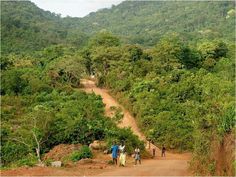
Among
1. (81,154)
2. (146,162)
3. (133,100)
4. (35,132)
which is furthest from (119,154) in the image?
(133,100)

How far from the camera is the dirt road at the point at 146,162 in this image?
14.8 meters

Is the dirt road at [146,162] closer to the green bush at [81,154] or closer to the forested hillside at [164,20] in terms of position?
the green bush at [81,154]

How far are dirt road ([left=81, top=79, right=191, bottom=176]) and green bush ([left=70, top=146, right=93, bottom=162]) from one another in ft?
7.75

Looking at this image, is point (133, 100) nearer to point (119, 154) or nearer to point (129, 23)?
point (119, 154)

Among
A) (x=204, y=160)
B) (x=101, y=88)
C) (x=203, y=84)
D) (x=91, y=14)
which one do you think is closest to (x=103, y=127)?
(x=204, y=160)

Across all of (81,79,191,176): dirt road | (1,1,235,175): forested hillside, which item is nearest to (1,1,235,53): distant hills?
(1,1,235,175): forested hillside

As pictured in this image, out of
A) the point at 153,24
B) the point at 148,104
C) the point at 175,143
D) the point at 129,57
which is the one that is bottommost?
the point at 175,143

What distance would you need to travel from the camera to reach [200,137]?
14.5 metres

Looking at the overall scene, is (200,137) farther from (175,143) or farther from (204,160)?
(175,143)

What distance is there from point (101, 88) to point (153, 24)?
88009 millimetres

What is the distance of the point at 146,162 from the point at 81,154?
106 inches

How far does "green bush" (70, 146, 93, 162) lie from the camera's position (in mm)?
18350

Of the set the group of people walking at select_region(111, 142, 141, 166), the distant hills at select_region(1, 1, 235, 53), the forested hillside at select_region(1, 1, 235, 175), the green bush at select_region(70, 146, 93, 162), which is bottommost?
the green bush at select_region(70, 146, 93, 162)

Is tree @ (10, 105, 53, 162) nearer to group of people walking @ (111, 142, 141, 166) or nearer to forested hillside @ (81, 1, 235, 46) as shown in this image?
group of people walking @ (111, 142, 141, 166)
